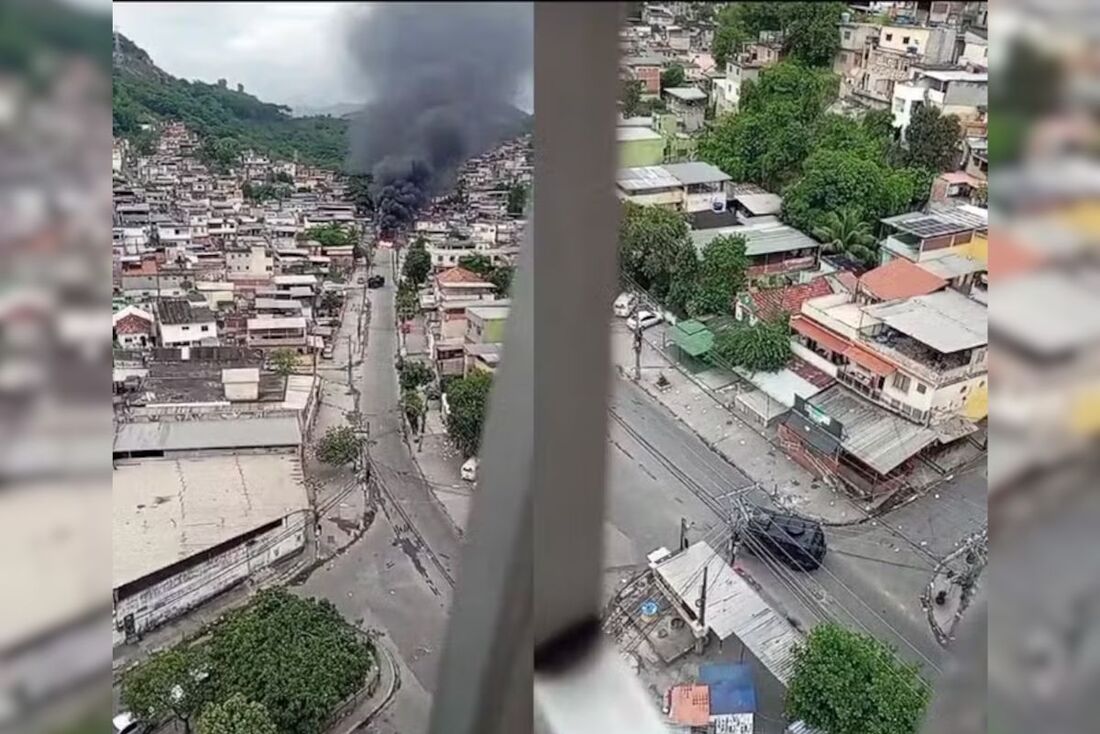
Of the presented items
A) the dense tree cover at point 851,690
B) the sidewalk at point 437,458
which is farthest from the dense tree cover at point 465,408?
the dense tree cover at point 851,690

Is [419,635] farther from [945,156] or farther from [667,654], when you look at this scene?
[945,156]

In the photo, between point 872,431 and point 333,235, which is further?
point 872,431

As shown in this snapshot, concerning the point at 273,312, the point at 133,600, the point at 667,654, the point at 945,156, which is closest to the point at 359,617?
the point at 133,600

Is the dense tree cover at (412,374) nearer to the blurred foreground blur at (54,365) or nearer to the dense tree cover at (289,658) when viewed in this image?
the dense tree cover at (289,658)

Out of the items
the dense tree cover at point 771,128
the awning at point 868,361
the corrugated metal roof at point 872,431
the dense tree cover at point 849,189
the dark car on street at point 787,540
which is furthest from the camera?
the dense tree cover at point 771,128

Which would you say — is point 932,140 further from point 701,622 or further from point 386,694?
point 386,694

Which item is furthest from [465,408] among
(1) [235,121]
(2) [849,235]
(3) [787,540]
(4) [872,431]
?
(2) [849,235]

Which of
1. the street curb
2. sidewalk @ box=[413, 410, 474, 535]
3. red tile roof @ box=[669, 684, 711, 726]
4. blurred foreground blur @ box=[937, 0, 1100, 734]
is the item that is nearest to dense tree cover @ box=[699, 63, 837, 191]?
sidewalk @ box=[413, 410, 474, 535]
